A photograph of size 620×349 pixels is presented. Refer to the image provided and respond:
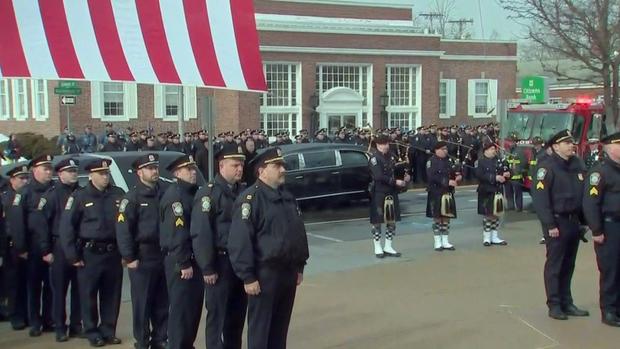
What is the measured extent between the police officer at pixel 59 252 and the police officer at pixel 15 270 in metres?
0.38

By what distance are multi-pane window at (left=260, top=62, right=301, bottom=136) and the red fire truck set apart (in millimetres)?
14612

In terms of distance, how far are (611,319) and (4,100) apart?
32.1 metres

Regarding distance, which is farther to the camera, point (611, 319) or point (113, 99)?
point (113, 99)

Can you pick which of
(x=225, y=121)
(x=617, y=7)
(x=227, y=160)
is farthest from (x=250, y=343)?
(x=225, y=121)

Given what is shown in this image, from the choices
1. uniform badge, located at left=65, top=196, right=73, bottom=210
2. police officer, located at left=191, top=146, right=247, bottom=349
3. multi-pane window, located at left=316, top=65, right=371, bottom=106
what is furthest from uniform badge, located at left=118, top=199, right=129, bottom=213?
multi-pane window, located at left=316, top=65, right=371, bottom=106

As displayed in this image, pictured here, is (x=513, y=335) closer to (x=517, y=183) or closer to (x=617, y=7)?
(x=517, y=183)

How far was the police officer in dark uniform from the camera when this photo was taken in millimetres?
5555

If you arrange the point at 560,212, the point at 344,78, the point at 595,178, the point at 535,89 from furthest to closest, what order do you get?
1. the point at 344,78
2. the point at 535,89
3. the point at 560,212
4. the point at 595,178

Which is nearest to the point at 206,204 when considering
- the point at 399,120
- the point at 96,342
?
the point at 96,342

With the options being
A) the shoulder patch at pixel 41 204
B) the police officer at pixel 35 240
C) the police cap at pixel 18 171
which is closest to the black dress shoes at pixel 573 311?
the police officer at pixel 35 240

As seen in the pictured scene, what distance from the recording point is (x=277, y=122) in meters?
33.8

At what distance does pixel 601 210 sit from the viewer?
24.8ft

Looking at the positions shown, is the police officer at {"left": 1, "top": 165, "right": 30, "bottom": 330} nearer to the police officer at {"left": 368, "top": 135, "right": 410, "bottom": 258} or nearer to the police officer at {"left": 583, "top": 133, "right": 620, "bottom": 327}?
the police officer at {"left": 368, "top": 135, "right": 410, "bottom": 258}

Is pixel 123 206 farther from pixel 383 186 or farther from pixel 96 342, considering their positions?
pixel 383 186
